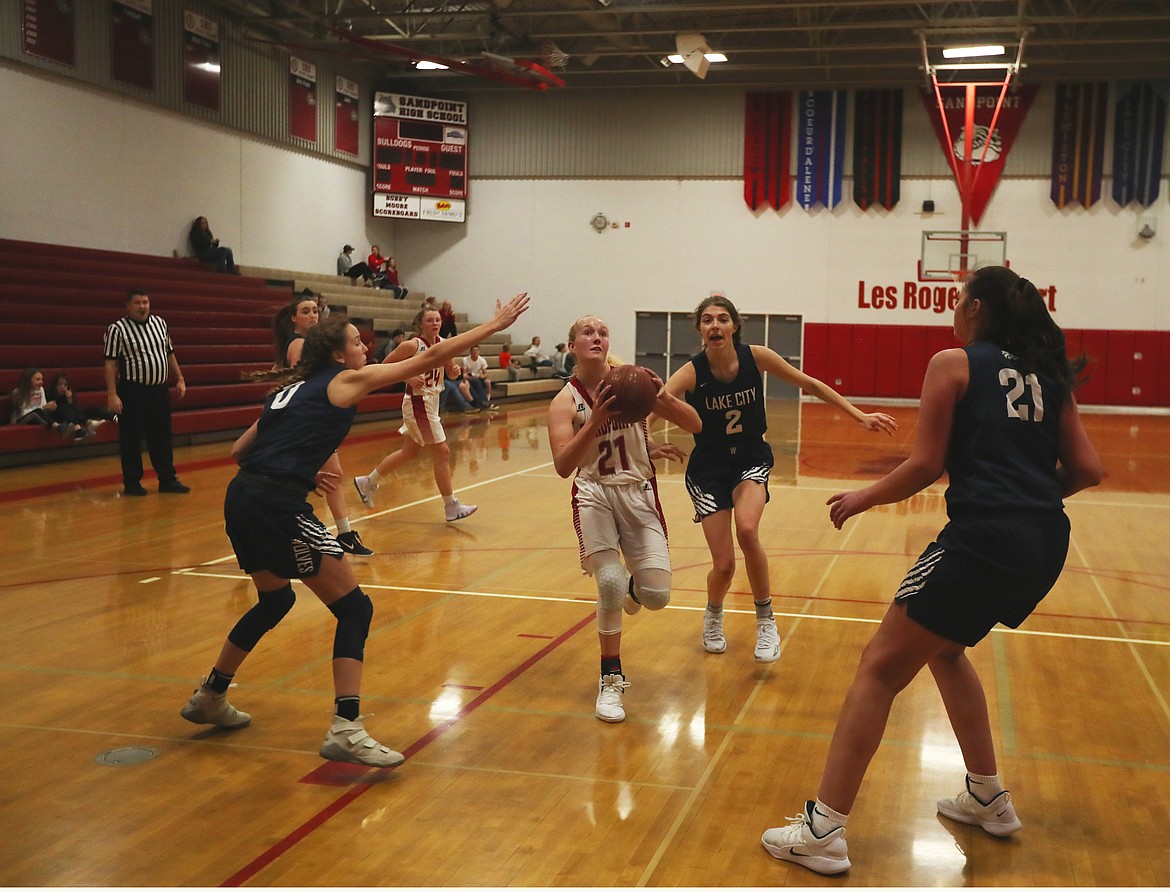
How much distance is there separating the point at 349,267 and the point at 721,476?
2074cm

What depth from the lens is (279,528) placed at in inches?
151

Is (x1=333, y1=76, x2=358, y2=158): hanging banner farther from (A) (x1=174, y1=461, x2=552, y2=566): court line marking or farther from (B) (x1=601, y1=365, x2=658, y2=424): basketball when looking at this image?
(B) (x1=601, y1=365, x2=658, y2=424): basketball

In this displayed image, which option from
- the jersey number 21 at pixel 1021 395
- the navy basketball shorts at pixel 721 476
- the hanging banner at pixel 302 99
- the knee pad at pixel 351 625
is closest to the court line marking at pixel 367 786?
the knee pad at pixel 351 625

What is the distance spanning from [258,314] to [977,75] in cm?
1558

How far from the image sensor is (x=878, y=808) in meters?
3.61

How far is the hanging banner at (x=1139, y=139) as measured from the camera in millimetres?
23266

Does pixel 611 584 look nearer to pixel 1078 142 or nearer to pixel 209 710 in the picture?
pixel 209 710

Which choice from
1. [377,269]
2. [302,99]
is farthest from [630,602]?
[377,269]

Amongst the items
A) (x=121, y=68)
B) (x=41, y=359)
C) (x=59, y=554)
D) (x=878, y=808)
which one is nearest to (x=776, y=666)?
(x=878, y=808)

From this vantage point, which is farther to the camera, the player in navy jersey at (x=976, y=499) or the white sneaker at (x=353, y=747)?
the white sneaker at (x=353, y=747)

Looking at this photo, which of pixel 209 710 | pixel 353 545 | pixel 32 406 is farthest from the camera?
pixel 32 406

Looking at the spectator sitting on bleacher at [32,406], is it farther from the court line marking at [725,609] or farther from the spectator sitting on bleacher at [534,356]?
the spectator sitting on bleacher at [534,356]

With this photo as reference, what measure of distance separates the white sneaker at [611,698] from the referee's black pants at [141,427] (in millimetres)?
6756

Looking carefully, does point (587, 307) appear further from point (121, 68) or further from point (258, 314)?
point (121, 68)
